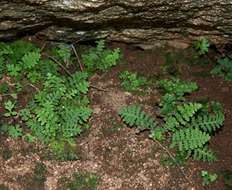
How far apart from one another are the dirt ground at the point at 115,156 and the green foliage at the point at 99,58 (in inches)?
3.9

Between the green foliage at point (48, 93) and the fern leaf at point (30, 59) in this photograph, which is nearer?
the green foliage at point (48, 93)

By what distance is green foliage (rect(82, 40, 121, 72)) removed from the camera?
5422 millimetres

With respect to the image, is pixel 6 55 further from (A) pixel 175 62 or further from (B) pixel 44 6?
(A) pixel 175 62

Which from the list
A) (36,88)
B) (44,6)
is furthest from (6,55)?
(44,6)

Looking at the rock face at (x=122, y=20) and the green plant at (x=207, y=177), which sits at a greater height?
the rock face at (x=122, y=20)

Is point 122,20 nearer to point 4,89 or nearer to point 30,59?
point 30,59

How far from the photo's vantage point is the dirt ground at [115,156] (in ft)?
15.9

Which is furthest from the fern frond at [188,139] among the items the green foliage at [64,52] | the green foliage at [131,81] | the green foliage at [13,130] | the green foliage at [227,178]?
the green foliage at [13,130]

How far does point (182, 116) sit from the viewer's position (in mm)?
5152

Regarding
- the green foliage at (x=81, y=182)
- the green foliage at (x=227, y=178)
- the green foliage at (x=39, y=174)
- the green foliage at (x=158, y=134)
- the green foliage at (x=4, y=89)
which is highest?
the green foliage at (x=4, y=89)

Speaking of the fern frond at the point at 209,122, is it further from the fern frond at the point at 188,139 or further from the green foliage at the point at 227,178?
the green foliage at the point at 227,178

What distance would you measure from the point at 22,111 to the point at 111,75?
1.08m

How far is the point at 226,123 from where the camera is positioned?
211 inches

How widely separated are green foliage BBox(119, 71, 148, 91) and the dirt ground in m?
0.07
